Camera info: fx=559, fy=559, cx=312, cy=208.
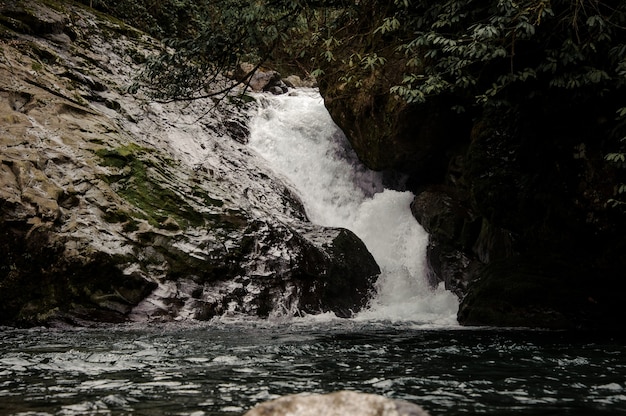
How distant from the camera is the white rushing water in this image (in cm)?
1203

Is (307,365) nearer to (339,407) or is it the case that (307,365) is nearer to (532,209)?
(339,407)

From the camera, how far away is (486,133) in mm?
10703

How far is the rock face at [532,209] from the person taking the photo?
334 inches

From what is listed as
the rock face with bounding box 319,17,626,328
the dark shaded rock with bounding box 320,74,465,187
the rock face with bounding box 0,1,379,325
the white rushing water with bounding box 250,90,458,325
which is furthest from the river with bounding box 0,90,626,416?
the dark shaded rock with bounding box 320,74,465,187

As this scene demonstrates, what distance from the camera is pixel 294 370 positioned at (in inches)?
202

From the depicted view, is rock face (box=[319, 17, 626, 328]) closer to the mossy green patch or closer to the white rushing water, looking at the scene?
the white rushing water

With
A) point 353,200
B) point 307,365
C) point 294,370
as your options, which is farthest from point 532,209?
point 353,200

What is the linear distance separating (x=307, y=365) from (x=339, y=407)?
8.81 feet

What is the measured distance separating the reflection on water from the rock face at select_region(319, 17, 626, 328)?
1216 mm

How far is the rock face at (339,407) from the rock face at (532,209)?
6.09 meters

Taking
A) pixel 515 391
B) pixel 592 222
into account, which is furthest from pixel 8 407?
pixel 592 222

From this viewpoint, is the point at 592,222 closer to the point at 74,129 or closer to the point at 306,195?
the point at 306,195

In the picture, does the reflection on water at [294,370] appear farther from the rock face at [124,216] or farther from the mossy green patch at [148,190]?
the mossy green patch at [148,190]

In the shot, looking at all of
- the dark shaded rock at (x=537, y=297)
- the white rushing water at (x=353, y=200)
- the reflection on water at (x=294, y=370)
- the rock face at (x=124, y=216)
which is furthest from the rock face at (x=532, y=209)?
the rock face at (x=124, y=216)
